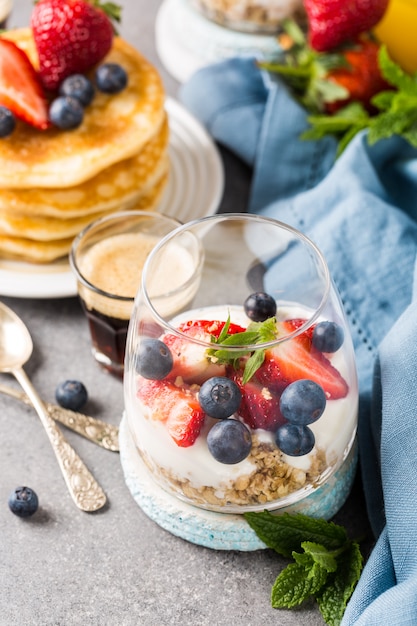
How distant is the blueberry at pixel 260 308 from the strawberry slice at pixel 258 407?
0.19 metres

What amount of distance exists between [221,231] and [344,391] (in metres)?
0.33

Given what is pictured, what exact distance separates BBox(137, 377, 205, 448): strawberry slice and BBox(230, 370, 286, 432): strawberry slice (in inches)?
2.1

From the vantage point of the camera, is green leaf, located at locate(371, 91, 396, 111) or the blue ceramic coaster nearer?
the blue ceramic coaster

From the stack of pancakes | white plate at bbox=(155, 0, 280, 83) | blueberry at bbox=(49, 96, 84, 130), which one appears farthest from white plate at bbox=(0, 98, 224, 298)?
blueberry at bbox=(49, 96, 84, 130)

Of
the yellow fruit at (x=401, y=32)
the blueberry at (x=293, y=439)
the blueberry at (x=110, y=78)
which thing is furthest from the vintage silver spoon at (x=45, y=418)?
the yellow fruit at (x=401, y=32)

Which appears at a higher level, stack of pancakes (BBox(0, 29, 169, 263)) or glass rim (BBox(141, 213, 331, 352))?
glass rim (BBox(141, 213, 331, 352))

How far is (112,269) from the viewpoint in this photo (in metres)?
1.42

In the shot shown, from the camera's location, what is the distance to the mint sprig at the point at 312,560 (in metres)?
1.06

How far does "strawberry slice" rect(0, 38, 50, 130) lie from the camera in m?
1.48

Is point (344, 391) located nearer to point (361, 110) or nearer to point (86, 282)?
point (86, 282)

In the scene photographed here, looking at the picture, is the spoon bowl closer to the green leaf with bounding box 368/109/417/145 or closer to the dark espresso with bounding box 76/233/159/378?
the dark espresso with bounding box 76/233/159/378

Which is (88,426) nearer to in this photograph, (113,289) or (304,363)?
(113,289)

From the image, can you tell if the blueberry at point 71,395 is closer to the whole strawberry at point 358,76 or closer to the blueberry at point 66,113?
the blueberry at point 66,113

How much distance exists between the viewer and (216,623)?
3.49 ft
